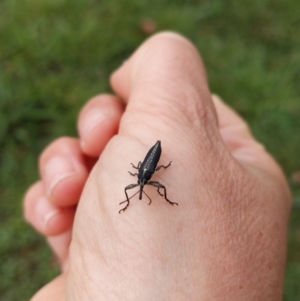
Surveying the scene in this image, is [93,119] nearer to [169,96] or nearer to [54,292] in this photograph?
[169,96]

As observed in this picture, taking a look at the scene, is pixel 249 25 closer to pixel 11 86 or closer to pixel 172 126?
pixel 11 86

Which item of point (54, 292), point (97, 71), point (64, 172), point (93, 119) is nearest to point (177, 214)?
point (54, 292)

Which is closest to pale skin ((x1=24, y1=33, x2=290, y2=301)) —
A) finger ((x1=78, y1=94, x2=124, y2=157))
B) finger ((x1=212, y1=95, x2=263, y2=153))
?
Answer: finger ((x1=212, y1=95, x2=263, y2=153))

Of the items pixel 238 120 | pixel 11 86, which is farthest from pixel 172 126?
pixel 11 86

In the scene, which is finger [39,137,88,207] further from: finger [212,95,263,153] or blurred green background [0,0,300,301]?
blurred green background [0,0,300,301]

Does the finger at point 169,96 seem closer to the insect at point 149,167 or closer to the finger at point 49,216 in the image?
the insect at point 149,167

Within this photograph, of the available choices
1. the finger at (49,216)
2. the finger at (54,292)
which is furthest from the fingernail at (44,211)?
the finger at (54,292)
